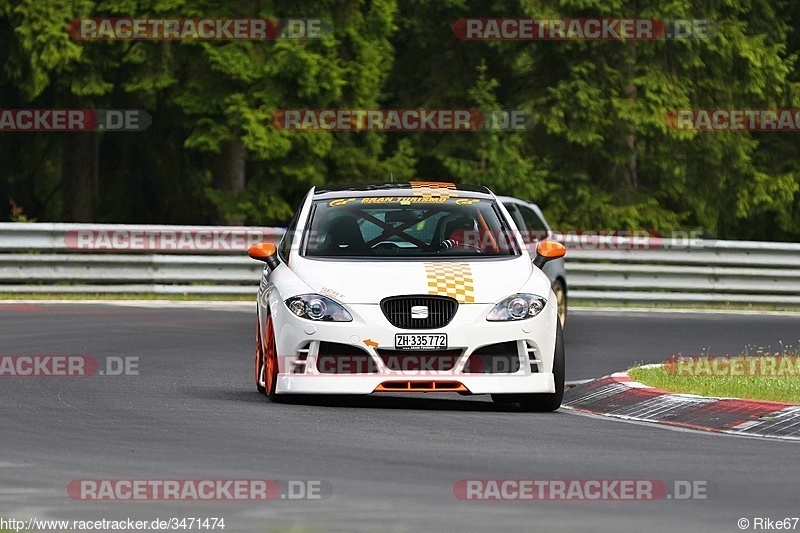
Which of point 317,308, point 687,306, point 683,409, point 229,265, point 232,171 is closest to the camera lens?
point 317,308

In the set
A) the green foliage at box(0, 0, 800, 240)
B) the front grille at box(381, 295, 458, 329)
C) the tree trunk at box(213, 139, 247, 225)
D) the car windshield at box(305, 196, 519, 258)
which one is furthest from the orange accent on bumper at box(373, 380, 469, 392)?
the tree trunk at box(213, 139, 247, 225)

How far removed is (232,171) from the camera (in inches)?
1359

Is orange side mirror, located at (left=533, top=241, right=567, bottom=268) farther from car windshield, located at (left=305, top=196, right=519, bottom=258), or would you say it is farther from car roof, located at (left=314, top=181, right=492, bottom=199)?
car roof, located at (left=314, top=181, right=492, bottom=199)

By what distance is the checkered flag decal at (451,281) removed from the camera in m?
12.8

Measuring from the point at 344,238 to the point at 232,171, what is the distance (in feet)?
68.6

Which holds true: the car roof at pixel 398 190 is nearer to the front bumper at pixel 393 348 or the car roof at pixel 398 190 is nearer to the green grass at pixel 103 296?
the front bumper at pixel 393 348

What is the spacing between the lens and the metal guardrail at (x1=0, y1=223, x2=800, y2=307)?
25797 mm

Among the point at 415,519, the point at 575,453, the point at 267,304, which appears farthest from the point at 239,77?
the point at 415,519

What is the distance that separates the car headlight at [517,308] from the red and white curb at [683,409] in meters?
1.01

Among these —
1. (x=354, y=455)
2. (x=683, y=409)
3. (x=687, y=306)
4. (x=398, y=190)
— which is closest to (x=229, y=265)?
(x=687, y=306)

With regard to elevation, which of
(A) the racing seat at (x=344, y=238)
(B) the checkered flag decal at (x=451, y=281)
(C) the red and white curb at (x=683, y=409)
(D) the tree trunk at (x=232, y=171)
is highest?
(D) the tree trunk at (x=232, y=171)

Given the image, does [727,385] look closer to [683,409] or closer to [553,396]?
[683,409]

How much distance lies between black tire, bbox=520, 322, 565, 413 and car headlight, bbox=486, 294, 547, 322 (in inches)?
11.4

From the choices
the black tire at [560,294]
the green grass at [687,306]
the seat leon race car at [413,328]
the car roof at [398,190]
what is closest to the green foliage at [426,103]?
the green grass at [687,306]
